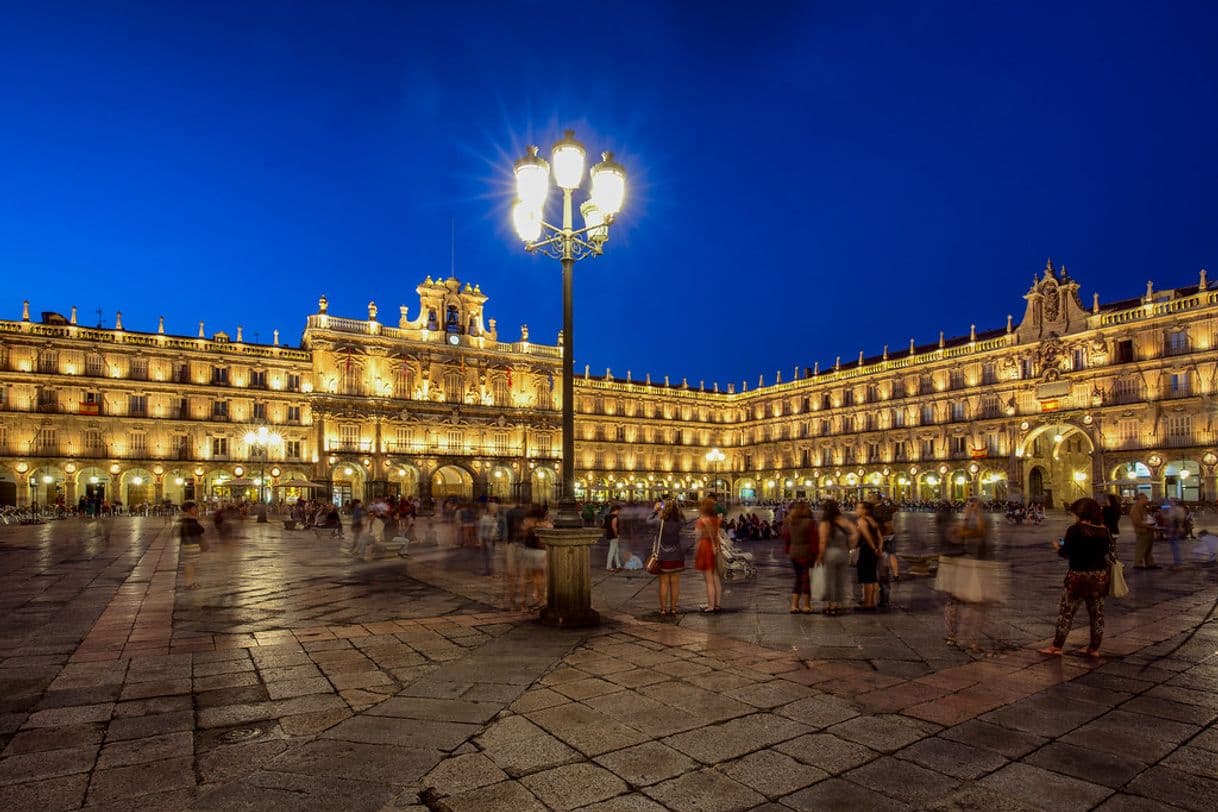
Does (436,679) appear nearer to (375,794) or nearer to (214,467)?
(375,794)

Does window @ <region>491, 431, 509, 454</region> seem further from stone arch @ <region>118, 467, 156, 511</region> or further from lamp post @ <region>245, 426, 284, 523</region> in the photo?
stone arch @ <region>118, 467, 156, 511</region>

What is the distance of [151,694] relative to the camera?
5434 millimetres

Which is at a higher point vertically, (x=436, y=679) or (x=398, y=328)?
(x=398, y=328)

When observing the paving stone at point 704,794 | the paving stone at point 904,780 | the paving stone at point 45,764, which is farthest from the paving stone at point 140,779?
the paving stone at point 904,780

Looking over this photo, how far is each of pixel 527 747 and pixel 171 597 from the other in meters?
8.11

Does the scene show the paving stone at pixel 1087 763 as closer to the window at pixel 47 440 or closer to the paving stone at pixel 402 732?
the paving stone at pixel 402 732

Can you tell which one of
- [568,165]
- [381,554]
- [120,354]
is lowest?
[381,554]

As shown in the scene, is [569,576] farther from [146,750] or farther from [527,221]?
[527,221]

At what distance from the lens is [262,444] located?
3494 centimetres

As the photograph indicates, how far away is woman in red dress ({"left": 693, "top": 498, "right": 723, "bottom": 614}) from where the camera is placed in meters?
9.01

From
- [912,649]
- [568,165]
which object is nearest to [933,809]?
[912,649]

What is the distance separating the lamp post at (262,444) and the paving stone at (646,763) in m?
32.9

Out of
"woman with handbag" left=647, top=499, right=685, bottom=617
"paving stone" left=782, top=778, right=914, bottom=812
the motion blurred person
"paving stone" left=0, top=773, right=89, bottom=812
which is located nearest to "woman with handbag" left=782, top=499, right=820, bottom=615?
"woman with handbag" left=647, top=499, right=685, bottom=617

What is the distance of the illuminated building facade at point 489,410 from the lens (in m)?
43.3
